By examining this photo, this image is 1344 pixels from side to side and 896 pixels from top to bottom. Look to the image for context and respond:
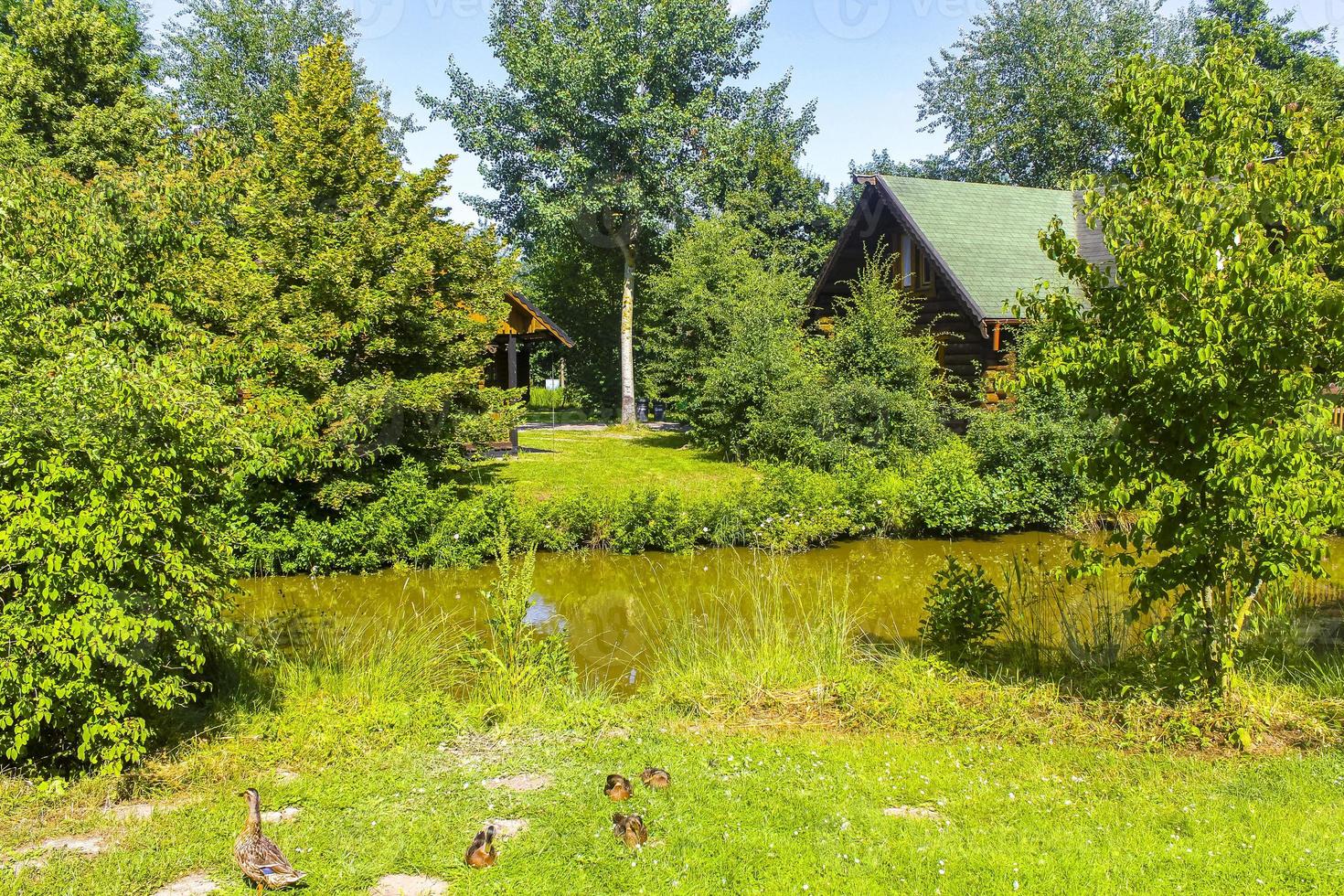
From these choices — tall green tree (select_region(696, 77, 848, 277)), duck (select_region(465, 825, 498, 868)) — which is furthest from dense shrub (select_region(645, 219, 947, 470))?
duck (select_region(465, 825, 498, 868))

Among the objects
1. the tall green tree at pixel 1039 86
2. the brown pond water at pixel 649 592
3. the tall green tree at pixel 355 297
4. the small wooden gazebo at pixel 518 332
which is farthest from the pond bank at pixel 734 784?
the tall green tree at pixel 1039 86

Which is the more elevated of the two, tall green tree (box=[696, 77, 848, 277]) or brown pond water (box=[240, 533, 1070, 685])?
tall green tree (box=[696, 77, 848, 277])

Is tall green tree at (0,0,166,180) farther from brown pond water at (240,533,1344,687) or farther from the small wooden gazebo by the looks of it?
brown pond water at (240,533,1344,687)

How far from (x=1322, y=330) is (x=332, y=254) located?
39.4ft

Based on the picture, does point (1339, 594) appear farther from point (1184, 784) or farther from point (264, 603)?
point (264, 603)

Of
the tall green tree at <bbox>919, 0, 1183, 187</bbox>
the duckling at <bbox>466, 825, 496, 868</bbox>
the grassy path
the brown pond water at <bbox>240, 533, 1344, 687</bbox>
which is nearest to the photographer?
the grassy path

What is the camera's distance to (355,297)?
13938mm

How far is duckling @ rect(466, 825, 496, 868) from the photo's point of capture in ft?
14.6

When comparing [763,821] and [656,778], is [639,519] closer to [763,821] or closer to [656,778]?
[656,778]

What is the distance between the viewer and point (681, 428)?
31016mm

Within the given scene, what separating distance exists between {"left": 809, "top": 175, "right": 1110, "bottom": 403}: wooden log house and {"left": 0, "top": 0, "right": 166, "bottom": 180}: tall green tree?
1660cm

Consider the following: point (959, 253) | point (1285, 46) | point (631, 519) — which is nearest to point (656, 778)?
point (631, 519)

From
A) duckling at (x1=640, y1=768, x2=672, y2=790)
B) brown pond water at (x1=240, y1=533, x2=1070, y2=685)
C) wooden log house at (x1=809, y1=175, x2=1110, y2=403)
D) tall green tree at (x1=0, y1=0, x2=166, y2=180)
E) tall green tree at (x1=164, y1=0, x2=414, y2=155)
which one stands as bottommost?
brown pond water at (x1=240, y1=533, x2=1070, y2=685)

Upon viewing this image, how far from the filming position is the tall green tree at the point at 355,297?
13.5m
